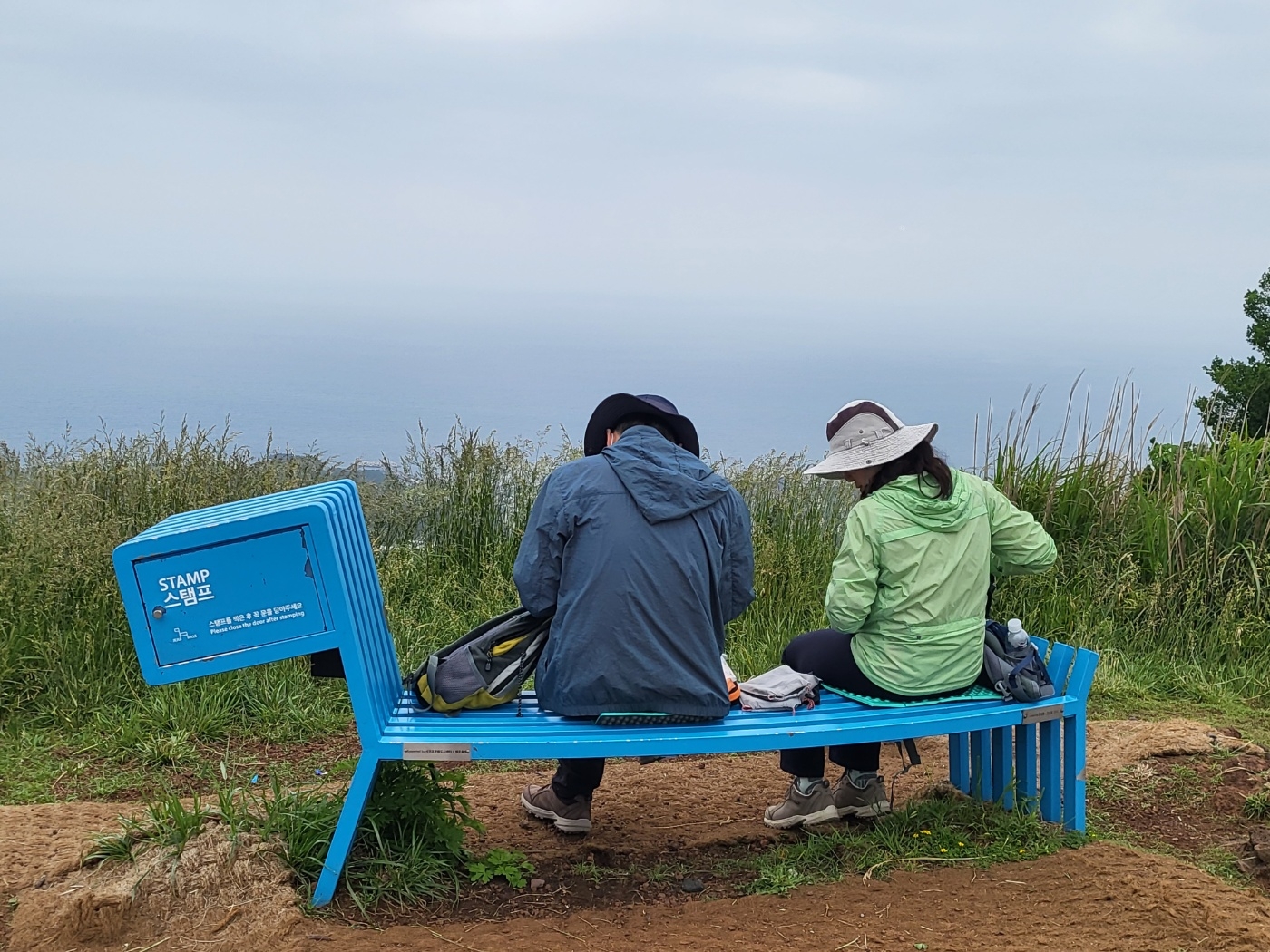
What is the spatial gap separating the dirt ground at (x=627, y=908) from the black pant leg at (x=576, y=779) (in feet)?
0.55

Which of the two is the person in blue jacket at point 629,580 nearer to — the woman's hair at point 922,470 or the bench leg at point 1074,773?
the woman's hair at point 922,470

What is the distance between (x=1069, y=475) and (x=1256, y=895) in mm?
4296

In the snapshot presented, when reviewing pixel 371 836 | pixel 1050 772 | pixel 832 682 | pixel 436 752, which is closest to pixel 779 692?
pixel 832 682

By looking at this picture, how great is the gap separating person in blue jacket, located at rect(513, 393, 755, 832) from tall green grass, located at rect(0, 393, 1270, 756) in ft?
7.68

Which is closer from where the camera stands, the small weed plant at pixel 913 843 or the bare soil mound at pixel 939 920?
the bare soil mound at pixel 939 920

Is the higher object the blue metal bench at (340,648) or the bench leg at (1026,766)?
the blue metal bench at (340,648)

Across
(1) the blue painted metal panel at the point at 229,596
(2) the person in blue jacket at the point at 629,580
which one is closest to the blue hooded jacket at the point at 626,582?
(2) the person in blue jacket at the point at 629,580

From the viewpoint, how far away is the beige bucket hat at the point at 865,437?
4.42m

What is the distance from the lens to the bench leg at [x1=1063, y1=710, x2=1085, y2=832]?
441cm

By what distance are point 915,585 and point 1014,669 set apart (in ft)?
1.51

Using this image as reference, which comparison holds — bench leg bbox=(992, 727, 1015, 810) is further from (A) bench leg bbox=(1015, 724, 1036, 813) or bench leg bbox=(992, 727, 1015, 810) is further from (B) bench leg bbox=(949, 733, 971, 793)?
(B) bench leg bbox=(949, 733, 971, 793)

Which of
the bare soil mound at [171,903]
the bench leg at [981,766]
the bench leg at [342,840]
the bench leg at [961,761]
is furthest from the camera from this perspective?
the bench leg at [961,761]

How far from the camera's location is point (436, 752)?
381 cm

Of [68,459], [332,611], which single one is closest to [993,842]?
[332,611]
